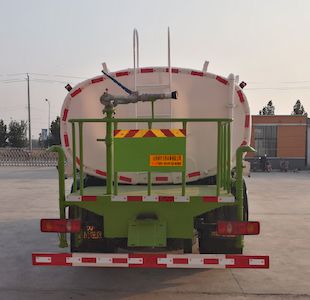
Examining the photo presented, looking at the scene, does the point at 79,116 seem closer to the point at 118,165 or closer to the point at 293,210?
the point at 118,165

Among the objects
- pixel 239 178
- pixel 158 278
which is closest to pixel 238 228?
pixel 239 178

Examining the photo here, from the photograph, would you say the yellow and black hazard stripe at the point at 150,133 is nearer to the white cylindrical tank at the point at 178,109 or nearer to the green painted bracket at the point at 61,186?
the green painted bracket at the point at 61,186

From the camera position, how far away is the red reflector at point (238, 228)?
14.5 feet

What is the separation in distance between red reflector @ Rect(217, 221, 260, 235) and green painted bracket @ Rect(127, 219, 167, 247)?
66cm

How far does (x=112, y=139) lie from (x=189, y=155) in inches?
60.0

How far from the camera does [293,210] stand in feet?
34.3

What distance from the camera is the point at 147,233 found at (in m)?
4.45

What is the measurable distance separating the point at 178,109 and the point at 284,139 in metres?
23.9

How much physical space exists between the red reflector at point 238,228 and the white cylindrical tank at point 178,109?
47.3 inches

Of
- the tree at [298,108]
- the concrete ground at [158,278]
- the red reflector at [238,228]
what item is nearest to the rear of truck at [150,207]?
the red reflector at [238,228]

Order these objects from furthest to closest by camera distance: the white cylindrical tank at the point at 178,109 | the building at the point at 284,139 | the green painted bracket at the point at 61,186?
the building at the point at 284,139, the white cylindrical tank at the point at 178,109, the green painted bracket at the point at 61,186

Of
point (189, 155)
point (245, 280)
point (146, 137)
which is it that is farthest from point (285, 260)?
point (146, 137)

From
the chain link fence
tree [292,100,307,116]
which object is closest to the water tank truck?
the chain link fence

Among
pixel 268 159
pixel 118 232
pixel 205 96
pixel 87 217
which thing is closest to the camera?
pixel 118 232
